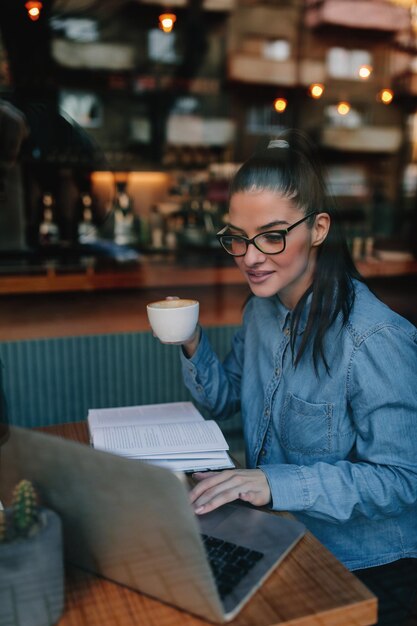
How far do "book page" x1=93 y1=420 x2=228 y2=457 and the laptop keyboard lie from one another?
0.24m

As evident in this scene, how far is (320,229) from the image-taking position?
4.30ft

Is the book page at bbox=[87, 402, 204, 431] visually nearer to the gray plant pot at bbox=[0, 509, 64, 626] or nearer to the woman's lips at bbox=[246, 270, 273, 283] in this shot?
the woman's lips at bbox=[246, 270, 273, 283]

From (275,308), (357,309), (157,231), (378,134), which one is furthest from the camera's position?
(378,134)

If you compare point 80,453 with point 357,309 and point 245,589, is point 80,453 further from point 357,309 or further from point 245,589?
point 357,309

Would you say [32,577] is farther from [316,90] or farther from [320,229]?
[316,90]

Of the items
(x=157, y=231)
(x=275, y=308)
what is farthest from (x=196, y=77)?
(x=275, y=308)

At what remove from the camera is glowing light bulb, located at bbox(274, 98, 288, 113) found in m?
8.02

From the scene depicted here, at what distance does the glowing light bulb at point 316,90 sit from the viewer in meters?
7.80

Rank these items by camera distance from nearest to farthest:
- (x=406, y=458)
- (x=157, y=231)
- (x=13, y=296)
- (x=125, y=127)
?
(x=406, y=458) < (x=13, y=296) < (x=157, y=231) < (x=125, y=127)

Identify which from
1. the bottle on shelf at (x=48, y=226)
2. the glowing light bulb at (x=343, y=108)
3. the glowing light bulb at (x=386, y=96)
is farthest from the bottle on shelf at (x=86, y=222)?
the glowing light bulb at (x=386, y=96)

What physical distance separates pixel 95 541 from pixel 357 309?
712 millimetres

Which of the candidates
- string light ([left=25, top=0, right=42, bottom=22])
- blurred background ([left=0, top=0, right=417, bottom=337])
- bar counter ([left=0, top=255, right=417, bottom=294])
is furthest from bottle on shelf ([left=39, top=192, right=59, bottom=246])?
string light ([left=25, top=0, right=42, bottom=22])

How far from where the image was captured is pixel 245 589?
2.72 ft

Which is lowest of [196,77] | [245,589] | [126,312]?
[126,312]
